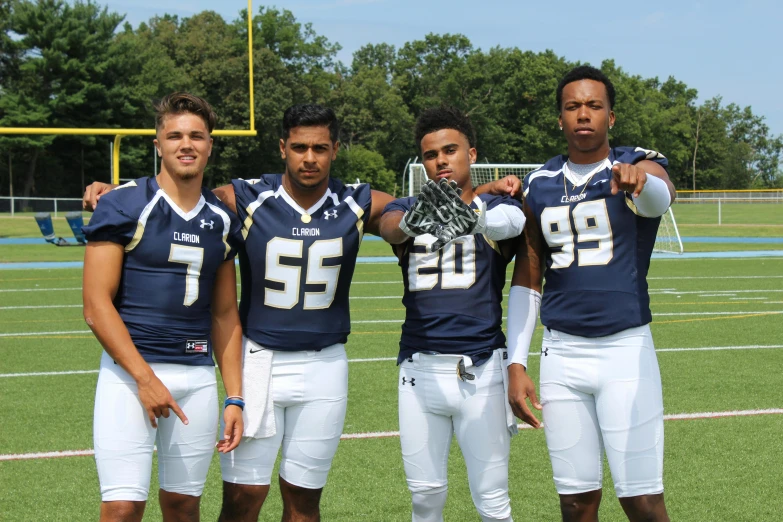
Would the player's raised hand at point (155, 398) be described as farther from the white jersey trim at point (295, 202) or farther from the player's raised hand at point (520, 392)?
the player's raised hand at point (520, 392)

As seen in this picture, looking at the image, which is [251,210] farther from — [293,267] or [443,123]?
[443,123]

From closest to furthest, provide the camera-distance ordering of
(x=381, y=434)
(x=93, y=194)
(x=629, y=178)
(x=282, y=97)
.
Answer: (x=629, y=178) → (x=93, y=194) → (x=381, y=434) → (x=282, y=97)

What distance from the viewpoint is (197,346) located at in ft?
10.4

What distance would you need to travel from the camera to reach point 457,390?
131 inches

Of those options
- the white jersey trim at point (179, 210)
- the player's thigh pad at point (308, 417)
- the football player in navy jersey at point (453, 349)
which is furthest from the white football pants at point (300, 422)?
the white jersey trim at point (179, 210)

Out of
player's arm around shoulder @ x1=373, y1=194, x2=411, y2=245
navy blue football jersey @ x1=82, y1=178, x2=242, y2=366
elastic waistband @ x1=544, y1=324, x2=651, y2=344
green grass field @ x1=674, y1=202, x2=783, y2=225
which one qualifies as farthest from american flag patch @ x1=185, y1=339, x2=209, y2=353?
green grass field @ x1=674, y1=202, x2=783, y2=225

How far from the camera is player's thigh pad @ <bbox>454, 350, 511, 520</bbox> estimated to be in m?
3.32

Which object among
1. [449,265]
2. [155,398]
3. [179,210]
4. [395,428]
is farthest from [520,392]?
[395,428]

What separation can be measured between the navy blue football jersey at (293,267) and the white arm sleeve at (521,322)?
2.21ft

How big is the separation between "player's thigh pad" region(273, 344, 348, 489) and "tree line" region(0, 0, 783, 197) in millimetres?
39260

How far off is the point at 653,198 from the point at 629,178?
0.20m

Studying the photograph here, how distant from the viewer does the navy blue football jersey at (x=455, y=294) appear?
3381mm

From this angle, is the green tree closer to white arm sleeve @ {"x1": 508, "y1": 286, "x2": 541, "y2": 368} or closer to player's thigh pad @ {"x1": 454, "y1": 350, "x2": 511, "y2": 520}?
white arm sleeve @ {"x1": 508, "y1": 286, "x2": 541, "y2": 368}

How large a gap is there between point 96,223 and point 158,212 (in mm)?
216
